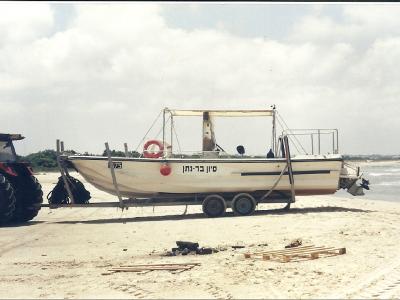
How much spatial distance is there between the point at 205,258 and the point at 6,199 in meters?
6.33

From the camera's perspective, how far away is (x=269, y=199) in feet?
46.8

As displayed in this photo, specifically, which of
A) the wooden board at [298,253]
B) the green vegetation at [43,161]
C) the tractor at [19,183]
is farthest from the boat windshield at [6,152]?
the green vegetation at [43,161]

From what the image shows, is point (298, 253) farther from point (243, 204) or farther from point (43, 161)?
point (43, 161)

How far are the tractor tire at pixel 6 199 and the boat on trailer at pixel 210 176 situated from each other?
6.23ft

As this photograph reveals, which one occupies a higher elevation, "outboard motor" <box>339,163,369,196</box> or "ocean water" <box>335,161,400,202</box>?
"outboard motor" <box>339,163,369,196</box>

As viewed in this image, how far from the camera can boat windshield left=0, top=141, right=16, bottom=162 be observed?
43.7 ft

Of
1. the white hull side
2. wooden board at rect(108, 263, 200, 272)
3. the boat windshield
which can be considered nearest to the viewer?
wooden board at rect(108, 263, 200, 272)

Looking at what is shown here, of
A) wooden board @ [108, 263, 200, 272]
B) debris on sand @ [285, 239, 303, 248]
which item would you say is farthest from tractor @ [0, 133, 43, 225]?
debris on sand @ [285, 239, 303, 248]

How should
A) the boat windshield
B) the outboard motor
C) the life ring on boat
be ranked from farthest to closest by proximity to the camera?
the outboard motor
the life ring on boat
the boat windshield

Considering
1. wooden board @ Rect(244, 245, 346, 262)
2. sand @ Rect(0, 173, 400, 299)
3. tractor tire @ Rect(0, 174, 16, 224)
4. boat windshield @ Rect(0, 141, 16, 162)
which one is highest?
boat windshield @ Rect(0, 141, 16, 162)

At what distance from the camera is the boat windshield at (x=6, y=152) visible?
13328 millimetres

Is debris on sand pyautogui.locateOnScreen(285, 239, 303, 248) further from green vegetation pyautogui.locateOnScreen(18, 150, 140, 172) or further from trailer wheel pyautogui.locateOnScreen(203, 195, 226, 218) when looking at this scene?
green vegetation pyautogui.locateOnScreen(18, 150, 140, 172)

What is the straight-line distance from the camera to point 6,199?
39.1 ft

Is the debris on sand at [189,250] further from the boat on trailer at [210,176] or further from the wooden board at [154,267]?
the boat on trailer at [210,176]
